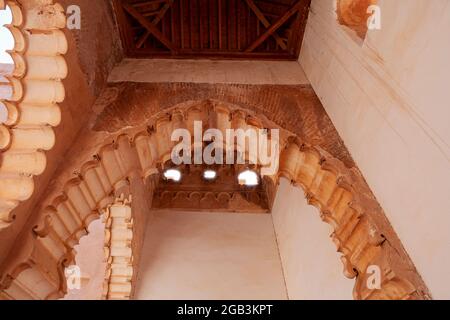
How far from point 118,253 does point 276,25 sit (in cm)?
485

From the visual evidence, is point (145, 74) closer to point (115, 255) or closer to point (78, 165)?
point (78, 165)

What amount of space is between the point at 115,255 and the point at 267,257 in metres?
3.09

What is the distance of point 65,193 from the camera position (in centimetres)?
366

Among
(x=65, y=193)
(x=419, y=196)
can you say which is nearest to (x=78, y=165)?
(x=65, y=193)

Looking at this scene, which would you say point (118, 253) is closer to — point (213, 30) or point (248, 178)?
point (248, 178)

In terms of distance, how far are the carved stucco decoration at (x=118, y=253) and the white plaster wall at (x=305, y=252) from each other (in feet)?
9.87

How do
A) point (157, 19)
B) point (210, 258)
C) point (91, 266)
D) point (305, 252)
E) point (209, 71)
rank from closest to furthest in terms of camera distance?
point (209, 71) < point (157, 19) < point (305, 252) < point (210, 258) < point (91, 266)

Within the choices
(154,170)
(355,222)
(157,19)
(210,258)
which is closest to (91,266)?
(210,258)

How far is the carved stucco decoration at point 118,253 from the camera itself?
6890 mm

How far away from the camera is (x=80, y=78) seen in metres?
4.27

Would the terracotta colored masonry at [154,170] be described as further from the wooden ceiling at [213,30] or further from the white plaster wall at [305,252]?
the wooden ceiling at [213,30]

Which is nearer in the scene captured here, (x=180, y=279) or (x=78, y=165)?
(x=78, y=165)

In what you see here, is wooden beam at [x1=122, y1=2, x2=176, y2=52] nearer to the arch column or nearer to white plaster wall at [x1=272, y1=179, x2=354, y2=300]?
the arch column

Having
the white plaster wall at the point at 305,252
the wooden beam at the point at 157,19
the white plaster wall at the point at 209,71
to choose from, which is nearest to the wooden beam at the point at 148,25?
the wooden beam at the point at 157,19
